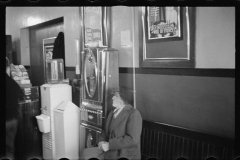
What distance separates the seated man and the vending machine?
221 millimetres

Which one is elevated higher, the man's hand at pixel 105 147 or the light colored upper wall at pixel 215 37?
the light colored upper wall at pixel 215 37

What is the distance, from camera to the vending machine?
2.60 m

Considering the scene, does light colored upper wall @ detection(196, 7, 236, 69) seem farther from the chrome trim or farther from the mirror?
the chrome trim

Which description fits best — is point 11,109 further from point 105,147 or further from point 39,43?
point 39,43

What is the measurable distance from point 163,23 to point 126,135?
3.66ft

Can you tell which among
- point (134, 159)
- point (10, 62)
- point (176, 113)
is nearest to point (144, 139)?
point (134, 159)

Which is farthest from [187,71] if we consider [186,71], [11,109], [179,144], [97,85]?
[11,109]

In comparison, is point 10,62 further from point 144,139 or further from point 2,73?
point 144,139

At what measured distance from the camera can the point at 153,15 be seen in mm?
2381

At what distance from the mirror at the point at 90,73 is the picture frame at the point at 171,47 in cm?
53

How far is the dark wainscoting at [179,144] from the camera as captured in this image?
2002 mm

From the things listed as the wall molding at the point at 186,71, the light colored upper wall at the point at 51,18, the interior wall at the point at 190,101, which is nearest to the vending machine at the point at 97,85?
the wall molding at the point at 186,71

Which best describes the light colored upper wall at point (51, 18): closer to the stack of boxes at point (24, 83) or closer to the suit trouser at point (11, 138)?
the stack of boxes at point (24, 83)

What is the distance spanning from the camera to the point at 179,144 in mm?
2238
